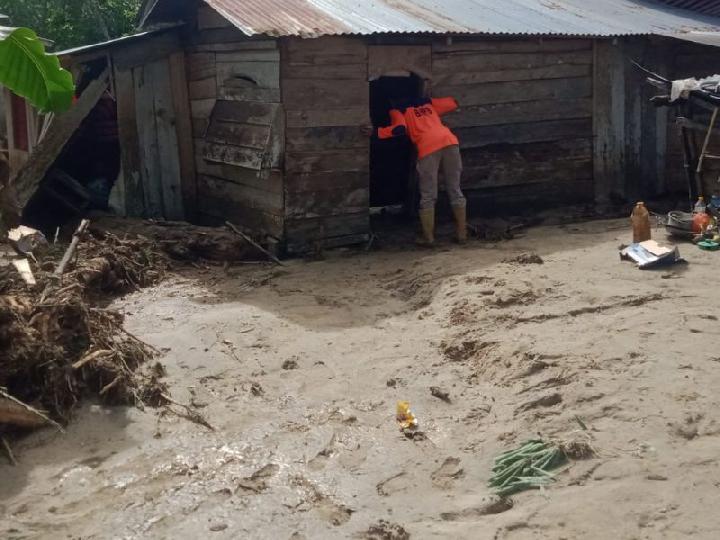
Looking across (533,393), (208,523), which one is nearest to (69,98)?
(208,523)

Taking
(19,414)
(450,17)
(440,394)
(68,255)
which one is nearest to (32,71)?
(19,414)

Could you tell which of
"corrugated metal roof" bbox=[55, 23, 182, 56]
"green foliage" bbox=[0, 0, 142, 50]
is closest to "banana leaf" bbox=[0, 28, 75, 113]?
"corrugated metal roof" bbox=[55, 23, 182, 56]

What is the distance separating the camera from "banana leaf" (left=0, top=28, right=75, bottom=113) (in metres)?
4.50

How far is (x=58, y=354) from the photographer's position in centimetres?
503

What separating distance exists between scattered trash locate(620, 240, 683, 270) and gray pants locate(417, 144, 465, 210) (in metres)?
2.31

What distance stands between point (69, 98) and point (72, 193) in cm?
642

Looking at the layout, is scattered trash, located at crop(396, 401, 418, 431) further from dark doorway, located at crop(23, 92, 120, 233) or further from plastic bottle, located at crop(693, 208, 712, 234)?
dark doorway, located at crop(23, 92, 120, 233)

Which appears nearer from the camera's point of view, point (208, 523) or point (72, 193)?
point (208, 523)

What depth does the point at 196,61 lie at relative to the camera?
33.4 feet

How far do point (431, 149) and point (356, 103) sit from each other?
949mm

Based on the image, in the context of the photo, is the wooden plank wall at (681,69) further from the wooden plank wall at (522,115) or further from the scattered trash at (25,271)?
the scattered trash at (25,271)

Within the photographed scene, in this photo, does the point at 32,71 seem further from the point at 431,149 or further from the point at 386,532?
the point at 431,149

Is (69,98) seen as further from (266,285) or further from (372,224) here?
(372,224)

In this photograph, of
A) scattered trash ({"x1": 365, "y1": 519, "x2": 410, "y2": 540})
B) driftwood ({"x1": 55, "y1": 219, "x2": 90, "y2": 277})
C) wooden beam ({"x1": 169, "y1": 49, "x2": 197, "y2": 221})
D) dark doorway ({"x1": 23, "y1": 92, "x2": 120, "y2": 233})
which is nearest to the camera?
scattered trash ({"x1": 365, "y1": 519, "x2": 410, "y2": 540})
